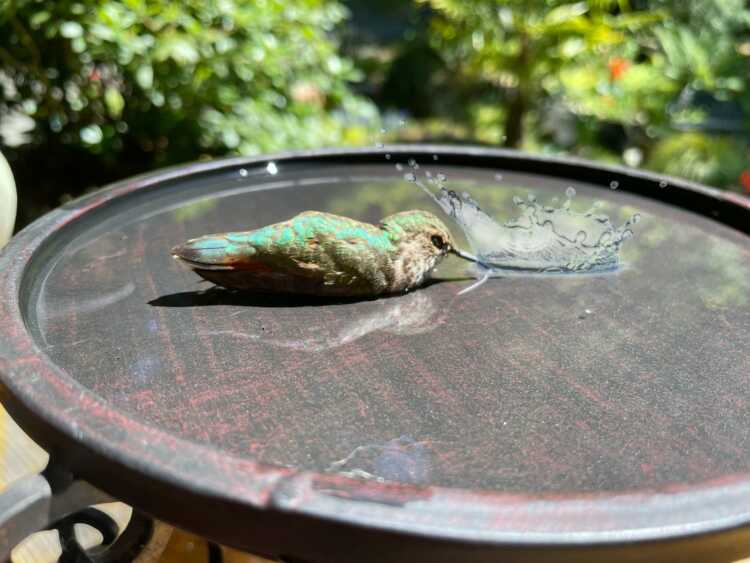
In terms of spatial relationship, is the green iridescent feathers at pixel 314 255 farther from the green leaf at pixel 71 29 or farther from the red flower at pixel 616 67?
the red flower at pixel 616 67

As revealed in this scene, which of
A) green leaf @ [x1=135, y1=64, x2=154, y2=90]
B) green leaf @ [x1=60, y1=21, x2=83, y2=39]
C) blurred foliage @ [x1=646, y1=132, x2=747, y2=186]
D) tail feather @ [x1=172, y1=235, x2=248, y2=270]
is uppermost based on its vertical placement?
green leaf @ [x1=60, y1=21, x2=83, y2=39]

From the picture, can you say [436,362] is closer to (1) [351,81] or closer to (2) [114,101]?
(2) [114,101]

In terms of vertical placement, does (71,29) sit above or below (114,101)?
above

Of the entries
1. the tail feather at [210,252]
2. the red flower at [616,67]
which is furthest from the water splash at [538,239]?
the red flower at [616,67]

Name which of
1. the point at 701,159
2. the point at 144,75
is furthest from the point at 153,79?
the point at 701,159

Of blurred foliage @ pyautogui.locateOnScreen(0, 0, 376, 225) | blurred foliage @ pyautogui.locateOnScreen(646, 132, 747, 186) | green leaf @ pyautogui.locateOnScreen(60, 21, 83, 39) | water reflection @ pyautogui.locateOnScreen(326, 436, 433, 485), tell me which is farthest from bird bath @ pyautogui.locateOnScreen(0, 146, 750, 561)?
blurred foliage @ pyautogui.locateOnScreen(646, 132, 747, 186)

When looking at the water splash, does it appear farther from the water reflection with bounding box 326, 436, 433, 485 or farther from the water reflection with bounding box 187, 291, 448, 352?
the water reflection with bounding box 326, 436, 433, 485
